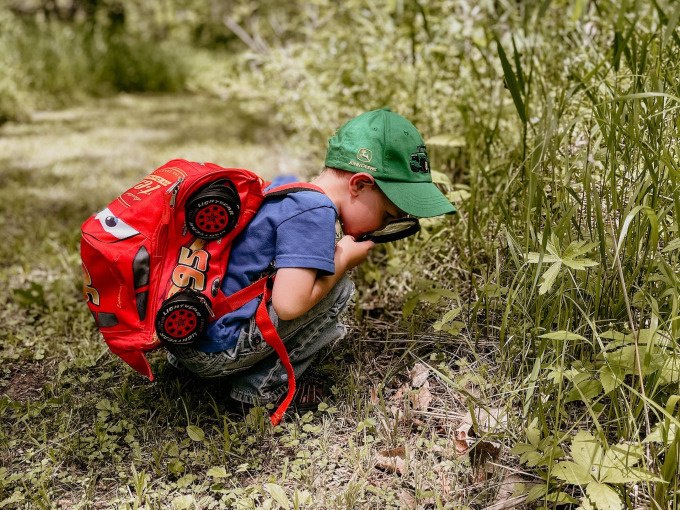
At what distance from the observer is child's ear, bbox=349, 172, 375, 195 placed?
195cm

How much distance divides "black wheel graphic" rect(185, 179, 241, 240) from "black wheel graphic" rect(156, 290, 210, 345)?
180 millimetres

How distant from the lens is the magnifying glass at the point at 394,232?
2059mm

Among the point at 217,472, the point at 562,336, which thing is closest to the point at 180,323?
the point at 217,472

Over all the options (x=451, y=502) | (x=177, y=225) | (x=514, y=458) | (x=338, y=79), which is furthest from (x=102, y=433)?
(x=338, y=79)

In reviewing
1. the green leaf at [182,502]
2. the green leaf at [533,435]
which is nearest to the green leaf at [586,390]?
the green leaf at [533,435]

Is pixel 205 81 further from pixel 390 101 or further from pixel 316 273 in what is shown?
pixel 316 273

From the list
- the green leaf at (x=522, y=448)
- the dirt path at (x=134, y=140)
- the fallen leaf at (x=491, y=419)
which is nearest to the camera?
the green leaf at (x=522, y=448)

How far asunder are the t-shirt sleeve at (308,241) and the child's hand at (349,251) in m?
0.08

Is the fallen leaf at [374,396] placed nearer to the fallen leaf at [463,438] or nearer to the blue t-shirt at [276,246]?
the fallen leaf at [463,438]

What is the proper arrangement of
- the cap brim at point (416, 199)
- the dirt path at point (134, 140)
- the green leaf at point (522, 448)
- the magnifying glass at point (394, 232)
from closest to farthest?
the green leaf at point (522, 448) < the cap brim at point (416, 199) < the magnifying glass at point (394, 232) < the dirt path at point (134, 140)

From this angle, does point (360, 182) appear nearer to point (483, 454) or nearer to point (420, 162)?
point (420, 162)

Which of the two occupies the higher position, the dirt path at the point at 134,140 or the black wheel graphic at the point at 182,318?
the black wheel graphic at the point at 182,318

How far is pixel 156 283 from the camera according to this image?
1854mm

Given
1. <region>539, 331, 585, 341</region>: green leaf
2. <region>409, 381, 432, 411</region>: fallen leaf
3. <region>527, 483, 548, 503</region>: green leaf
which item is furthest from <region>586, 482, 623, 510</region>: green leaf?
<region>409, 381, 432, 411</region>: fallen leaf
